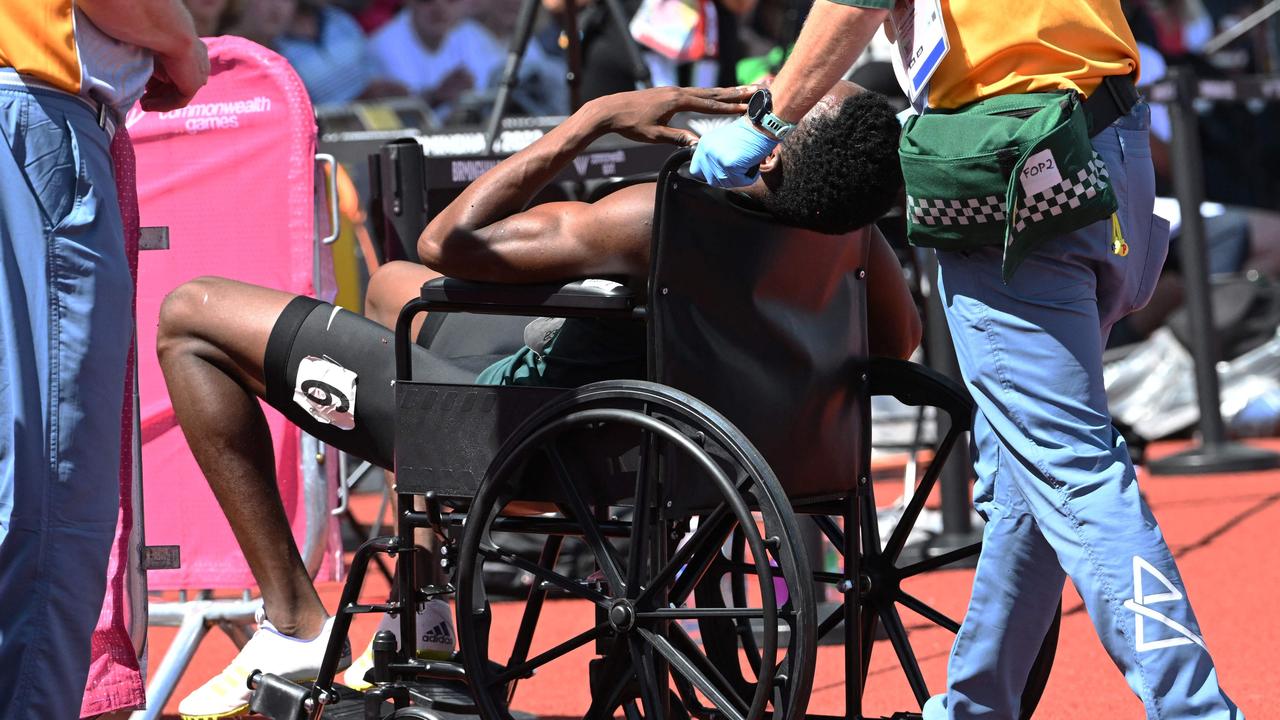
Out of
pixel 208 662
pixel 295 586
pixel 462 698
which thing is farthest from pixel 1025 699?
pixel 208 662

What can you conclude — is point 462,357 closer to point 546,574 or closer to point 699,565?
point 546,574

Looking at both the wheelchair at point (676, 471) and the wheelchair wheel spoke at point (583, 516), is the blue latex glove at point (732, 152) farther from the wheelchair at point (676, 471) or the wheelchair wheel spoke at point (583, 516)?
the wheelchair wheel spoke at point (583, 516)

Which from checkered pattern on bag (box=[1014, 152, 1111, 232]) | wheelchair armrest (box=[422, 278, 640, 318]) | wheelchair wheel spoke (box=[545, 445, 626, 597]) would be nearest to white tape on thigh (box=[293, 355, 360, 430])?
wheelchair armrest (box=[422, 278, 640, 318])

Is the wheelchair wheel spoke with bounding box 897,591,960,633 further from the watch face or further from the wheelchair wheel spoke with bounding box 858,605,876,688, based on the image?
the watch face

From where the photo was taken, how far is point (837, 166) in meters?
2.75

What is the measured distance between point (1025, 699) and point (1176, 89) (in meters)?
4.71

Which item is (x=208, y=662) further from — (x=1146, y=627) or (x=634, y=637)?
(x=1146, y=627)

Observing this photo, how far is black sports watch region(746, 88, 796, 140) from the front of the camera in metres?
2.64

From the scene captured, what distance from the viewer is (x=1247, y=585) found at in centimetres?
493

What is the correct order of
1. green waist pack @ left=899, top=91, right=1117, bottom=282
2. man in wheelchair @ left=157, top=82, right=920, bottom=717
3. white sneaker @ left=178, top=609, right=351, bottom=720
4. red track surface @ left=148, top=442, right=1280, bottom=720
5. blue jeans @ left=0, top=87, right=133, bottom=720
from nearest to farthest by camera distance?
1. green waist pack @ left=899, top=91, right=1117, bottom=282
2. blue jeans @ left=0, top=87, right=133, bottom=720
3. man in wheelchair @ left=157, top=82, right=920, bottom=717
4. white sneaker @ left=178, top=609, right=351, bottom=720
5. red track surface @ left=148, top=442, right=1280, bottom=720

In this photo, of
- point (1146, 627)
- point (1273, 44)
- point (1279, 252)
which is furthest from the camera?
point (1273, 44)

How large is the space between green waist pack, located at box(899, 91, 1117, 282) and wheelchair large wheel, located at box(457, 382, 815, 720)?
515 mm

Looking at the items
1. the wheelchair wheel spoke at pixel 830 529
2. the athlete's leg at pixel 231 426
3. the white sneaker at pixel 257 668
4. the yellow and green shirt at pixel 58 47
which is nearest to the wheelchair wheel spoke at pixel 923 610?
the wheelchair wheel spoke at pixel 830 529

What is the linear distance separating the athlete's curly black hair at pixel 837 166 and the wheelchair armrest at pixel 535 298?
0.31 meters
